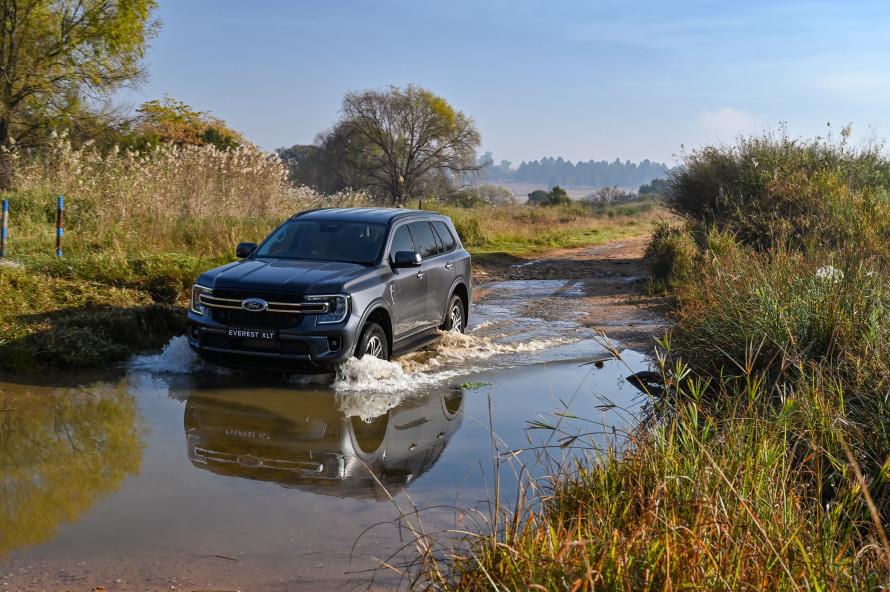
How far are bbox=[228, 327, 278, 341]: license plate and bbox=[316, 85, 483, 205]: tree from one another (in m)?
51.3

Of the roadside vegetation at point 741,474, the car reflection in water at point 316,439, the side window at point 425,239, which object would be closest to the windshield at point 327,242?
the side window at point 425,239

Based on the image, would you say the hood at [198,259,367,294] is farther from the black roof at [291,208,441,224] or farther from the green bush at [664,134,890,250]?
the green bush at [664,134,890,250]

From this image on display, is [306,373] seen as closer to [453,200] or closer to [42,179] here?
[42,179]

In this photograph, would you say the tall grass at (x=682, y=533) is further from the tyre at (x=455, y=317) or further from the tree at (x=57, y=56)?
the tree at (x=57, y=56)

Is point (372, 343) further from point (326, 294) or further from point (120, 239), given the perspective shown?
point (120, 239)

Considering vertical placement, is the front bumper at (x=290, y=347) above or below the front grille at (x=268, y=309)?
below

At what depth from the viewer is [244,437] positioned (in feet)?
23.6

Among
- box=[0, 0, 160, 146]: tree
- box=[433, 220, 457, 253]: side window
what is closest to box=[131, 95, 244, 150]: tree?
box=[0, 0, 160, 146]: tree

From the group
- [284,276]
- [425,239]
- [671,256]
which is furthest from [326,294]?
[671,256]

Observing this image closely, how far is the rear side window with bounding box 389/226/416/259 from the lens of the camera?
395 inches

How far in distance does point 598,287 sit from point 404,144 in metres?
43.1

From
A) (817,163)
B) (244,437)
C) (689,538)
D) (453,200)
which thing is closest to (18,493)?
(244,437)

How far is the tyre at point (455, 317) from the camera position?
1142 centimetres

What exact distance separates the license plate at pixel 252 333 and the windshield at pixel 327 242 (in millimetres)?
1389
